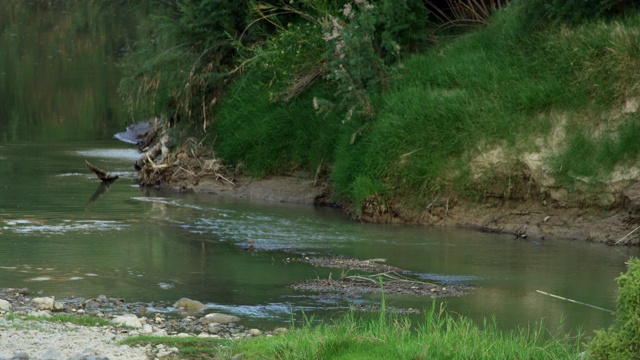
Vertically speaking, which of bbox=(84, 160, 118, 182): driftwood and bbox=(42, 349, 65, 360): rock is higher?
bbox=(84, 160, 118, 182): driftwood

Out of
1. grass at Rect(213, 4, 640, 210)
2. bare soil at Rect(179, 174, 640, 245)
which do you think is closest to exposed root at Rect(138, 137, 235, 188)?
grass at Rect(213, 4, 640, 210)

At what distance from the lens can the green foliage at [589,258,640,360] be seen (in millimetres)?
7602

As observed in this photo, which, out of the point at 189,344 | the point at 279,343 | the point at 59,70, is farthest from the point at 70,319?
the point at 59,70

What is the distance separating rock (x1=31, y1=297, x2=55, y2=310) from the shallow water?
0.84 meters

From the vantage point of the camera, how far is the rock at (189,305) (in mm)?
12133

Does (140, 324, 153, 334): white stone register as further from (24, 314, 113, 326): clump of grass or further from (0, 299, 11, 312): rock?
(0, 299, 11, 312): rock

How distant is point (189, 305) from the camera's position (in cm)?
1221

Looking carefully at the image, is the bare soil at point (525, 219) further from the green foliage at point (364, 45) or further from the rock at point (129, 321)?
the rock at point (129, 321)

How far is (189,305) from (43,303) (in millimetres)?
1451

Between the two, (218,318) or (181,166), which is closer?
(218,318)

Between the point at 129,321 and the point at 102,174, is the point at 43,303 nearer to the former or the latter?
the point at 129,321

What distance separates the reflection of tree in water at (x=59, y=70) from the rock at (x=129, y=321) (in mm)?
14112

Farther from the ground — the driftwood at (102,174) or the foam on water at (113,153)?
the foam on water at (113,153)

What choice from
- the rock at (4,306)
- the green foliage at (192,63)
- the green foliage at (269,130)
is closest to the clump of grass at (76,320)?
the rock at (4,306)
